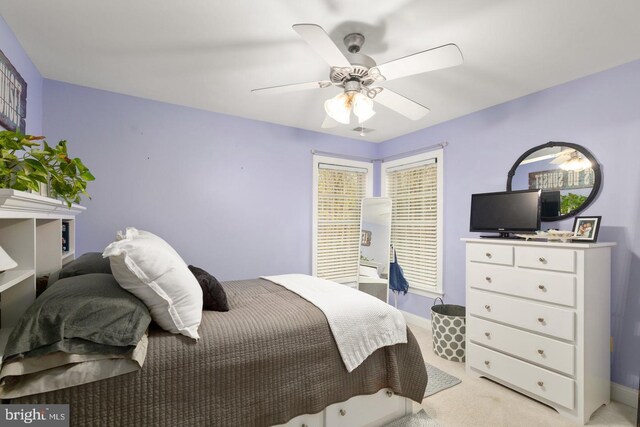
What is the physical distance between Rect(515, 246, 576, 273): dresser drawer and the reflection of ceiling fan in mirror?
85cm

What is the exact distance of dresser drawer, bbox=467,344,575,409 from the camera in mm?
2057

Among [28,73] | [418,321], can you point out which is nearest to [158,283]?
[28,73]

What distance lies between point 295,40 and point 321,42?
57 cm

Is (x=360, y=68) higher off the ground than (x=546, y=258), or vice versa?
(x=360, y=68)

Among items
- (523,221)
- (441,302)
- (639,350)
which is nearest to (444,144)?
(523,221)

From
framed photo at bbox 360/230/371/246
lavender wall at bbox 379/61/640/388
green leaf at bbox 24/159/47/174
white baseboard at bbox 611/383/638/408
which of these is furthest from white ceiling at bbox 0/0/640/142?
white baseboard at bbox 611/383/638/408

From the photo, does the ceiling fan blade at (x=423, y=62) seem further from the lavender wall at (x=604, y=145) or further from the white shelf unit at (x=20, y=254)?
the white shelf unit at (x=20, y=254)

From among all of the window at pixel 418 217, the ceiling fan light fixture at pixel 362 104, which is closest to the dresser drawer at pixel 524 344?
the window at pixel 418 217

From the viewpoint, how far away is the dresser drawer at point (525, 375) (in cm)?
206

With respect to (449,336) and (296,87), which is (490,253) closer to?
(449,336)

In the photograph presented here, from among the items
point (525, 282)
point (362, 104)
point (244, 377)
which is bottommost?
point (244, 377)

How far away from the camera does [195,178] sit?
125 inches

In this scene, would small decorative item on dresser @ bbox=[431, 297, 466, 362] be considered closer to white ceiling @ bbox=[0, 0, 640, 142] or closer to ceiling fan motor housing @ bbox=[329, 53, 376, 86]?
white ceiling @ bbox=[0, 0, 640, 142]

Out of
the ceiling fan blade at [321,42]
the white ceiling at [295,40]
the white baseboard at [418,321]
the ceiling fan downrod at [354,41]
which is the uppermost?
the white ceiling at [295,40]
